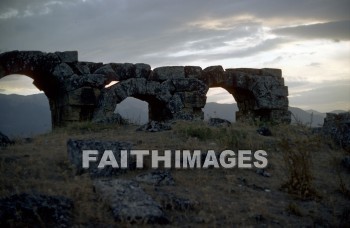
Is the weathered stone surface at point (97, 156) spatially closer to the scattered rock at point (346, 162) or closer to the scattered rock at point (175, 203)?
the scattered rock at point (175, 203)

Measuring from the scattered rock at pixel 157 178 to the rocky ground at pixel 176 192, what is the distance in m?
0.01

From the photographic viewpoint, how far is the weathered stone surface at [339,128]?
7.52 metres

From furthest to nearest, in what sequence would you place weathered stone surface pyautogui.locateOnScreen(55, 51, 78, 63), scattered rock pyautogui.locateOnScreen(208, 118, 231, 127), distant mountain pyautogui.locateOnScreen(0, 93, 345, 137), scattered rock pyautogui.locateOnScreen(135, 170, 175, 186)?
distant mountain pyautogui.locateOnScreen(0, 93, 345, 137) < weathered stone surface pyautogui.locateOnScreen(55, 51, 78, 63) < scattered rock pyautogui.locateOnScreen(208, 118, 231, 127) < scattered rock pyautogui.locateOnScreen(135, 170, 175, 186)

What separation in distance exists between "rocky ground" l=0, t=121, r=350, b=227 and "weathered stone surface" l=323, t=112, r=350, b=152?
0.58 metres

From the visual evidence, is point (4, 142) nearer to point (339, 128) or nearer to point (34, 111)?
point (339, 128)

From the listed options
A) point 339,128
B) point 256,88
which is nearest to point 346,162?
point 339,128

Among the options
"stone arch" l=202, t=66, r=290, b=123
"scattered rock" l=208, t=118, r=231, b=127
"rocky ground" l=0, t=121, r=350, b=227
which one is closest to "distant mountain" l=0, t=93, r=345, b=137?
"stone arch" l=202, t=66, r=290, b=123

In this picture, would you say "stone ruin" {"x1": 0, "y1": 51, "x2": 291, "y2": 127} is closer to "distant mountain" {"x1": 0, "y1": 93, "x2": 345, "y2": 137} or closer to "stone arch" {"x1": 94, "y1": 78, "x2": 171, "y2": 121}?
"stone arch" {"x1": 94, "y1": 78, "x2": 171, "y2": 121}

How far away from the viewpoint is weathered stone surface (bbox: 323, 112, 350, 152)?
296 inches

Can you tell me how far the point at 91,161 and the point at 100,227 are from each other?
6.29 ft

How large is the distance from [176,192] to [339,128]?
4.97 m

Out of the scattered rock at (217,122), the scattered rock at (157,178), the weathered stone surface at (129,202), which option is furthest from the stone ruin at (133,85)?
the weathered stone surface at (129,202)

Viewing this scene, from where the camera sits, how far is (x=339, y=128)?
25.8ft

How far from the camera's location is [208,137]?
740cm
